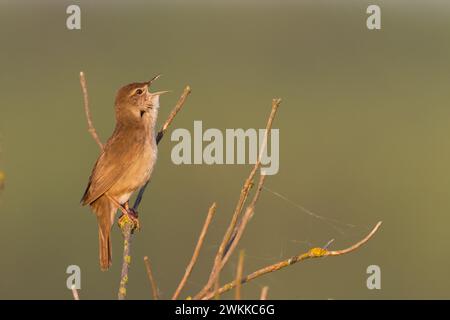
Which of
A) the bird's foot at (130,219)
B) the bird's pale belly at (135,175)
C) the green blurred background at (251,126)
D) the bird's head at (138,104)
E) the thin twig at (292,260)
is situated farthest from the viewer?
the green blurred background at (251,126)

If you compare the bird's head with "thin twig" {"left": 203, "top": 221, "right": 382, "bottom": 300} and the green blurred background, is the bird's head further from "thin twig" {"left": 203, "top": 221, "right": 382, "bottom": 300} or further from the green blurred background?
"thin twig" {"left": 203, "top": 221, "right": 382, "bottom": 300}

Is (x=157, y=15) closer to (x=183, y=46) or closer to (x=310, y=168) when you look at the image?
(x=183, y=46)

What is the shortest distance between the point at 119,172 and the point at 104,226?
36 cm

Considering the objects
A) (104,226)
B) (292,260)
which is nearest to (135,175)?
(104,226)

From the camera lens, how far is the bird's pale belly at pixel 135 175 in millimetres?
5965

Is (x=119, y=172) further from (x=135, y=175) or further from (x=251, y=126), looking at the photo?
(x=251, y=126)

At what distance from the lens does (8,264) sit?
14648 millimetres

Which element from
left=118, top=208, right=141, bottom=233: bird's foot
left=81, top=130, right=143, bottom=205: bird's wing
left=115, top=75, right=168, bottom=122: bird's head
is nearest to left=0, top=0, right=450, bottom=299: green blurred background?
left=118, top=208, right=141, bottom=233: bird's foot

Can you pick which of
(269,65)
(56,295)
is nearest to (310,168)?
(56,295)

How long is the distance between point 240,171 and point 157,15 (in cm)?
2374

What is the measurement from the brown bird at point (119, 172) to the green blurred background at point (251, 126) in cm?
70

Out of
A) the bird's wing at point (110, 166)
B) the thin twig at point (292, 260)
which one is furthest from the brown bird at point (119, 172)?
the thin twig at point (292, 260)

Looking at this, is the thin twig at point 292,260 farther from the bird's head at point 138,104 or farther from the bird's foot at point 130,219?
the bird's head at point 138,104

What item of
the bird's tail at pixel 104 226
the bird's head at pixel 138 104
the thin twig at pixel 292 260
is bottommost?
the thin twig at pixel 292 260
